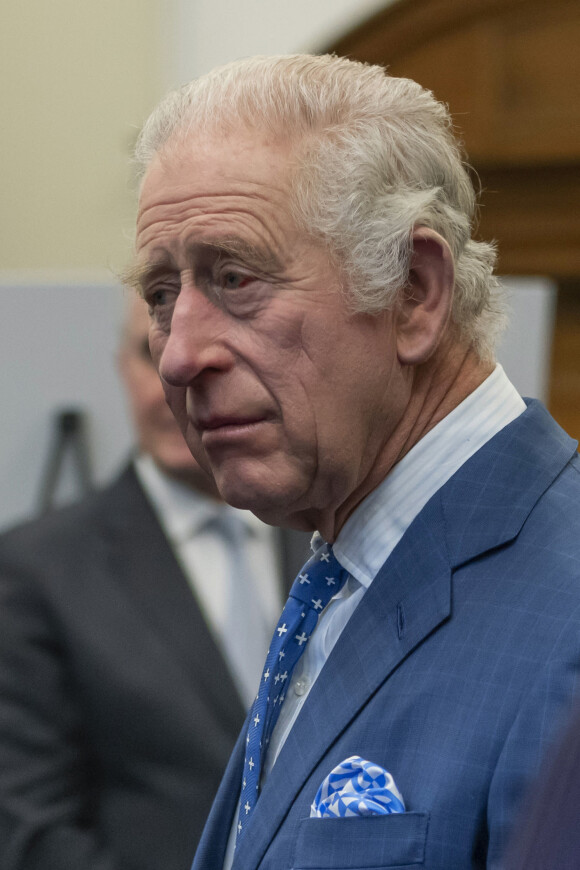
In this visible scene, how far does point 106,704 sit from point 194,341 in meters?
0.93

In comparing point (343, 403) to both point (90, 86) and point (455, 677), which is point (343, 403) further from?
point (90, 86)

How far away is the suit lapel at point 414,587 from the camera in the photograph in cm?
95

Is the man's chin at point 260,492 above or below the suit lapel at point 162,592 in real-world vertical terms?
above

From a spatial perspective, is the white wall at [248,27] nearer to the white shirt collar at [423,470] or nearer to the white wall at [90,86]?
the white wall at [90,86]

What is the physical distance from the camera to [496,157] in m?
3.43

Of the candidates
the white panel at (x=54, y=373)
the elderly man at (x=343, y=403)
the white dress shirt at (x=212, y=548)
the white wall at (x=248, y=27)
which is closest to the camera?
the elderly man at (x=343, y=403)

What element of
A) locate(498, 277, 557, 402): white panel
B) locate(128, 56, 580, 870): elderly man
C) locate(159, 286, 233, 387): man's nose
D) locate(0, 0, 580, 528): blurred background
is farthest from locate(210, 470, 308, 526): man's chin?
locate(0, 0, 580, 528): blurred background

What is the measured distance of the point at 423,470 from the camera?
106 cm

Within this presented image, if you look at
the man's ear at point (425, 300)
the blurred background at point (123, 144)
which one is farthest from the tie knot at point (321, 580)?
the blurred background at point (123, 144)

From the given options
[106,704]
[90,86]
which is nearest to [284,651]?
[106,704]

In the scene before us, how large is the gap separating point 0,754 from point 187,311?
103cm

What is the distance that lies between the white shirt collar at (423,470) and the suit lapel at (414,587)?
0.08 ft

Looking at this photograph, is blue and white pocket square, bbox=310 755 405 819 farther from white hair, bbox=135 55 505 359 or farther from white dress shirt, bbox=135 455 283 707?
white dress shirt, bbox=135 455 283 707

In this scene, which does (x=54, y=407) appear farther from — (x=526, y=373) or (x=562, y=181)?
(x=562, y=181)
